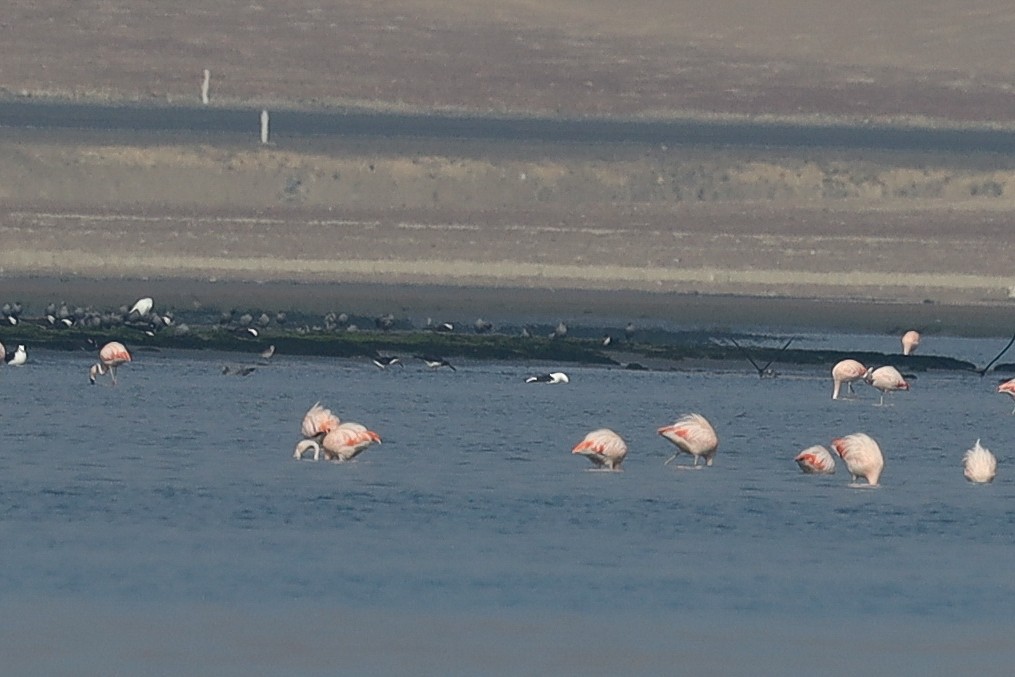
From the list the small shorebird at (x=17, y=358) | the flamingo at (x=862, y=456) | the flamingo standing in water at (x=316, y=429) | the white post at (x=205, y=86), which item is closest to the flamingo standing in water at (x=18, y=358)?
the small shorebird at (x=17, y=358)

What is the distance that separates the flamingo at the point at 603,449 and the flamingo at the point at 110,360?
6.53m

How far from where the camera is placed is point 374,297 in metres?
33.3

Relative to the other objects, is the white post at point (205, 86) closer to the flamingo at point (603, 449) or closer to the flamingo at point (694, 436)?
the flamingo at point (694, 436)

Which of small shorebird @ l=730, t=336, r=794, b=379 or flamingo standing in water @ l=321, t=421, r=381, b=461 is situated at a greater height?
flamingo standing in water @ l=321, t=421, r=381, b=461

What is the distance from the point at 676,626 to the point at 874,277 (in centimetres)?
2482

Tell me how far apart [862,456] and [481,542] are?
3.74m

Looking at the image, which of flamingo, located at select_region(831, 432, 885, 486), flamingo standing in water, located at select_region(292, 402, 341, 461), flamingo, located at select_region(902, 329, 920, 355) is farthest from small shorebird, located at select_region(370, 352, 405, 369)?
flamingo, located at select_region(831, 432, 885, 486)

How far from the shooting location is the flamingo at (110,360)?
23.7 metres

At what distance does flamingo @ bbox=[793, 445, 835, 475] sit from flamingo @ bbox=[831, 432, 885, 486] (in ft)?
0.91

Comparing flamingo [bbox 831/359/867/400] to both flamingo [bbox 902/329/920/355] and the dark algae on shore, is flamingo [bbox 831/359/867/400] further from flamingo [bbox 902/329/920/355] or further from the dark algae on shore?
flamingo [bbox 902/329/920/355]

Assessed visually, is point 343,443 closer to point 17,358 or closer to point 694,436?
point 694,436

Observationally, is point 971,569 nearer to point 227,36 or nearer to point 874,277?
point 874,277

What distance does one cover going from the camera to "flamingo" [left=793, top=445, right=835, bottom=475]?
59.2ft

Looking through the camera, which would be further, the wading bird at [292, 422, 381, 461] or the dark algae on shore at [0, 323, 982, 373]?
the dark algae on shore at [0, 323, 982, 373]
